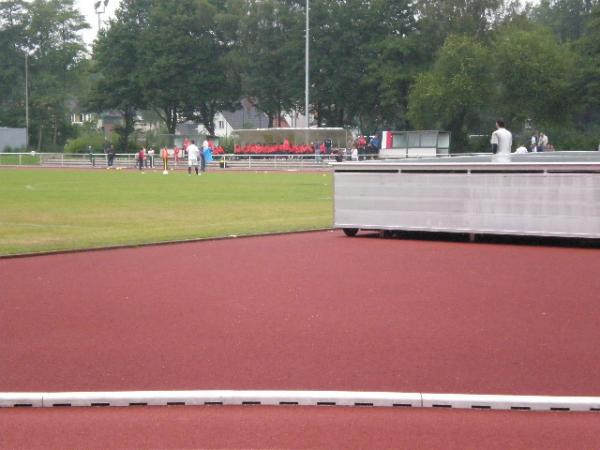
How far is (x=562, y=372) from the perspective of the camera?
699cm

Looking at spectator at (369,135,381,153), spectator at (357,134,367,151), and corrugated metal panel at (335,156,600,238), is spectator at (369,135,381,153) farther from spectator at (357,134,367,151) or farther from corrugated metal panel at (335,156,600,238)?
corrugated metal panel at (335,156,600,238)

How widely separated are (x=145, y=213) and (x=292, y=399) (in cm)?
1682

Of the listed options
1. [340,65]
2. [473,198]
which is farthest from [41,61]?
[473,198]

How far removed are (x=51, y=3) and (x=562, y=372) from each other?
111562 millimetres

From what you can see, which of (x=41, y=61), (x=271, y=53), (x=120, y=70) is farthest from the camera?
(x=41, y=61)

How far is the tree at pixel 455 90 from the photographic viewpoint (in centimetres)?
6706

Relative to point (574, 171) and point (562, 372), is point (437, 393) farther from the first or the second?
point (574, 171)

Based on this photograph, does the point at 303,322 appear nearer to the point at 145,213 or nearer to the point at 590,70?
the point at 145,213

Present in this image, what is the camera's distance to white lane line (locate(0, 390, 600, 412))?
613cm

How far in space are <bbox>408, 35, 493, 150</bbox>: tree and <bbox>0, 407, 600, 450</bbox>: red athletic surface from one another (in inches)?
2463

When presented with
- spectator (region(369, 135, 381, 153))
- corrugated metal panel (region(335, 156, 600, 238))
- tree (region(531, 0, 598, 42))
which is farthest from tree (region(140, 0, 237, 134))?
corrugated metal panel (region(335, 156, 600, 238))

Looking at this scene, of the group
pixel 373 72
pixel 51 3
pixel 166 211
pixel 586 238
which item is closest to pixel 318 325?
pixel 586 238

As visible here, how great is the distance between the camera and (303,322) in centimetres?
890

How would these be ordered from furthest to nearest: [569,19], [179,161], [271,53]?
[569,19], [271,53], [179,161]
